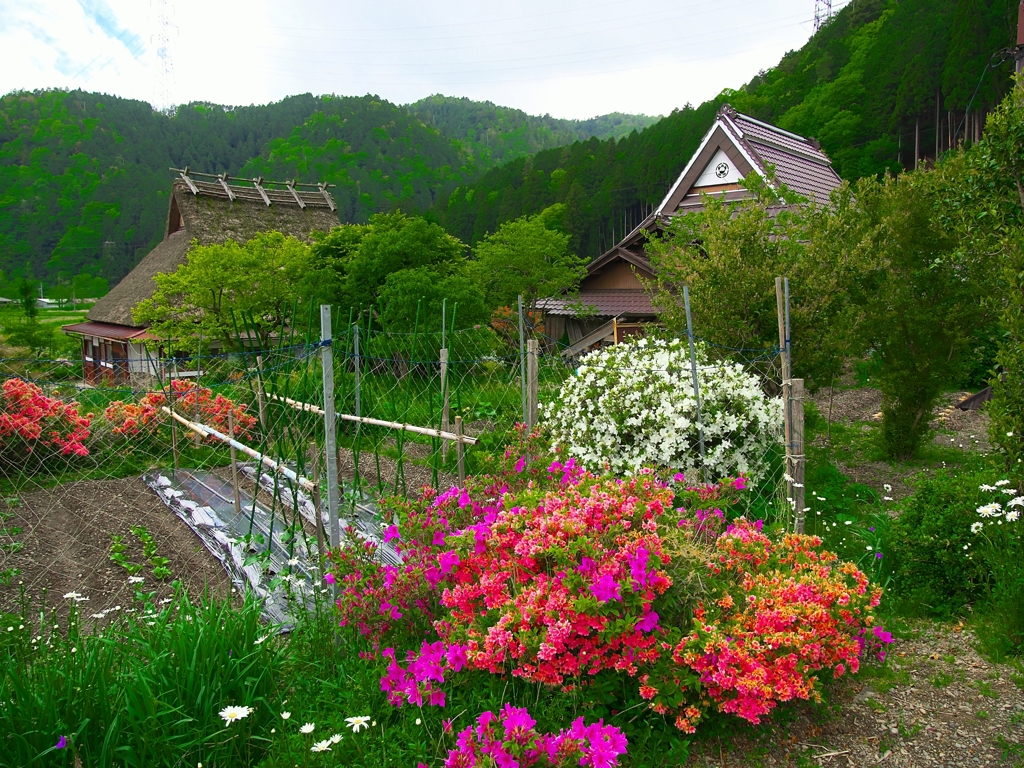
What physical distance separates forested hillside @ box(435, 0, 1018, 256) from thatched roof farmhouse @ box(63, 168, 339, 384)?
11.2 meters

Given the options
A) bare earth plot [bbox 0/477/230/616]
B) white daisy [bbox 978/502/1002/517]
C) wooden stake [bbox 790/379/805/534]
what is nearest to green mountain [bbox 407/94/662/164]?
bare earth plot [bbox 0/477/230/616]

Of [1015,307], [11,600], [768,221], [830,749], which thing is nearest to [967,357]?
[768,221]

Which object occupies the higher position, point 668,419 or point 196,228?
point 196,228

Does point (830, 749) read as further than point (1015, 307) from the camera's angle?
No

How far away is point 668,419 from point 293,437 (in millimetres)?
2636

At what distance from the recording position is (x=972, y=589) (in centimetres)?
335

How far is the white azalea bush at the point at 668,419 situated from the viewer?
4.48 m

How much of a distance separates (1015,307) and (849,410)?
245 inches

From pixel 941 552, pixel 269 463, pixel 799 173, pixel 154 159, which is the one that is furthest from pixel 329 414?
pixel 154 159

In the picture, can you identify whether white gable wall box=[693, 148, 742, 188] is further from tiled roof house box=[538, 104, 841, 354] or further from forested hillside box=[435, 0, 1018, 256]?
forested hillside box=[435, 0, 1018, 256]

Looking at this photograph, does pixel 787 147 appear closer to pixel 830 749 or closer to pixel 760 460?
pixel 760 460

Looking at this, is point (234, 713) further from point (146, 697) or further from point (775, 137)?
point (775, 137)

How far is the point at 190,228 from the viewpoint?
741 inches

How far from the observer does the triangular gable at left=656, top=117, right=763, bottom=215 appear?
11.7 m
